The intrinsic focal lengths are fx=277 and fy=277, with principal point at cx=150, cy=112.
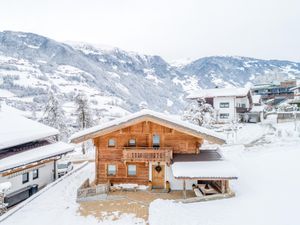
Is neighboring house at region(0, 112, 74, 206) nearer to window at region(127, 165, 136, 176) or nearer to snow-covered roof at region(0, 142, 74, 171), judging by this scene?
snow-covered roof at region(0, 142, 74, 171)

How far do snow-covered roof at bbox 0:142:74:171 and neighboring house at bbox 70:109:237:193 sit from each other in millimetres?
3168

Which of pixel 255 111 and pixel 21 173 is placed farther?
pixel 255 111

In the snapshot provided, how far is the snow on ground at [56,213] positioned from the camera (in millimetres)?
16050

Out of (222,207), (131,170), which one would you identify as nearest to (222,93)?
(131,170)

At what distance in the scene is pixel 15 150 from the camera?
21.8 metres

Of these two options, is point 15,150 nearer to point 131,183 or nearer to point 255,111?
point 131,183

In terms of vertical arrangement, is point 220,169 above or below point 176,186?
above

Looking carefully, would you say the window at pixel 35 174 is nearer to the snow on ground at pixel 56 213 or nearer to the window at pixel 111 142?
the snow on ground at pixel 56 213

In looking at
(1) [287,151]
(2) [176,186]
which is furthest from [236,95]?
(2) [176,186]

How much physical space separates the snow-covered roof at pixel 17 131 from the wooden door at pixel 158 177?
10615 mm

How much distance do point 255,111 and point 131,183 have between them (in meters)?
49.9

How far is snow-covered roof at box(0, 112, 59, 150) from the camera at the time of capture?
68.2 feet

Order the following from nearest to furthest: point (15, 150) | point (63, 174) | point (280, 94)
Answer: point (15, 150) < point (63, 174) < point (280, 94)

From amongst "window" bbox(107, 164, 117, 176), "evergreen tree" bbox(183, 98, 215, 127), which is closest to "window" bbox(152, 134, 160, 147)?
"window" bbox(107, 164, 117, 176)
